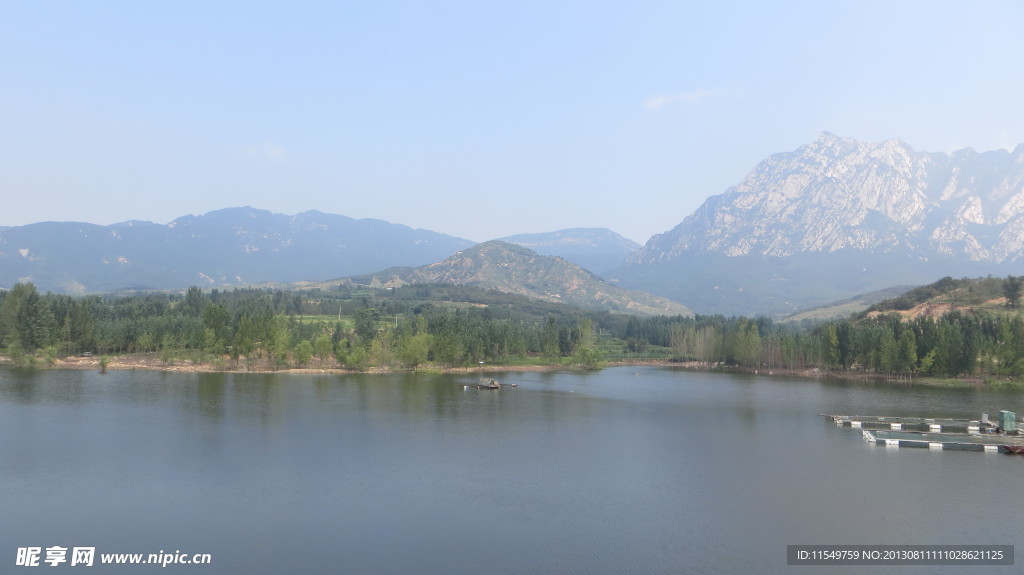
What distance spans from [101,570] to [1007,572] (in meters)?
39.7

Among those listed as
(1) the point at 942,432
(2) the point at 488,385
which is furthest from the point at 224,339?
(1) the point at 942,432

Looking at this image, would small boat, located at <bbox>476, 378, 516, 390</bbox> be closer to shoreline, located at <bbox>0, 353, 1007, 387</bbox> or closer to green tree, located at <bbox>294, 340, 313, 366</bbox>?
shoreline, located at <bbox>0, 353, 1007, 387</bbox>

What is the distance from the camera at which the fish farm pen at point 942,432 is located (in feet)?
177

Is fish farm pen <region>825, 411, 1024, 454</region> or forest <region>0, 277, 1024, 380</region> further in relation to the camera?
forest <region>0, 277, 1024, 380</region>

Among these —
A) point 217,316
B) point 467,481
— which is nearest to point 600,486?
point 467,481

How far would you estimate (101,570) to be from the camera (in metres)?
27.6

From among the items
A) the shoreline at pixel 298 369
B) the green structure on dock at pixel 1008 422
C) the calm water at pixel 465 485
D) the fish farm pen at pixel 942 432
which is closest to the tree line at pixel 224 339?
the shoreline at pixel 298 369

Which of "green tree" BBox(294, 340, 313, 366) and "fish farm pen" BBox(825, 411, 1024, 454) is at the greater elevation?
"green tree" BBox(294, 340, 313, 366)

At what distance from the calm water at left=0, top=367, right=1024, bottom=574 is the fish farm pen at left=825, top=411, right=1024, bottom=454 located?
2188 mm

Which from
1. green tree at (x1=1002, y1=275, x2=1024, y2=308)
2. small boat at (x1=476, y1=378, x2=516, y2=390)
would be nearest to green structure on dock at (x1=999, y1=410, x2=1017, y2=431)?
small boat at (x1=476, y1=378, x2=516, y2=390)

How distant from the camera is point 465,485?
40.5 meters

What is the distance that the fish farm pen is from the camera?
53.8m

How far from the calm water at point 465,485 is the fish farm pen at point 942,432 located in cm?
219

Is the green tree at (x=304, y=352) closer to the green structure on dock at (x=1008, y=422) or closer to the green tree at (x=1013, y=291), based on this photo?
the green structure on dock at (x=1008, y=422)
